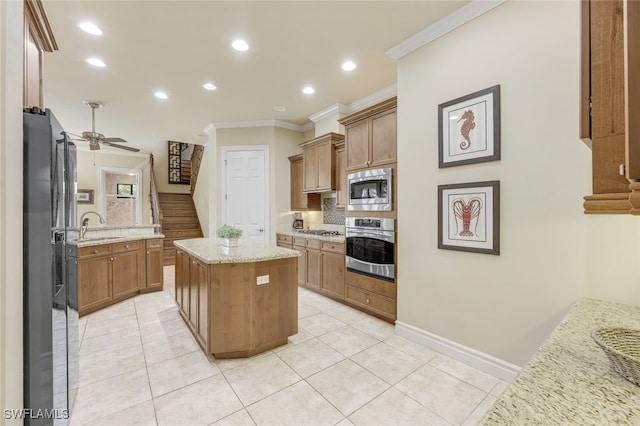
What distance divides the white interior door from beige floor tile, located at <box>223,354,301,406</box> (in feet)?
9.43

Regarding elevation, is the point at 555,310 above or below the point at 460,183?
below

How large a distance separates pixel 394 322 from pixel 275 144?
11.7 feet

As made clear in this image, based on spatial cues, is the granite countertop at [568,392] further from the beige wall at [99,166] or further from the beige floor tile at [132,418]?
the beige wall at [99,166]

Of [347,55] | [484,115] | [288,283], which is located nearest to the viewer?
[484,115]

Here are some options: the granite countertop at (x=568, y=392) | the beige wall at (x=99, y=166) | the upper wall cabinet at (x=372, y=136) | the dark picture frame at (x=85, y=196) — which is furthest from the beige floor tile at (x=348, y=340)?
the dark picture frame at (x=85, y=196)

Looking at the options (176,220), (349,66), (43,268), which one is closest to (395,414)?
(43,268)

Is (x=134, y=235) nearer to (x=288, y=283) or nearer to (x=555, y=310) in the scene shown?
(x=288, y=283)

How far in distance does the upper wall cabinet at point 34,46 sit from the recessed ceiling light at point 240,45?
1.41 metres

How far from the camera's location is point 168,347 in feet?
8.45

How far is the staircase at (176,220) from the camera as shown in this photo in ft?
23.2

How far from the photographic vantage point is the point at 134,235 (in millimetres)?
4121

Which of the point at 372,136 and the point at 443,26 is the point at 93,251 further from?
the point at 443,26

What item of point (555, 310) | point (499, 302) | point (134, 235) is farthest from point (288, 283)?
point (134, 235)

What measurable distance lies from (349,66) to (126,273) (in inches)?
161
